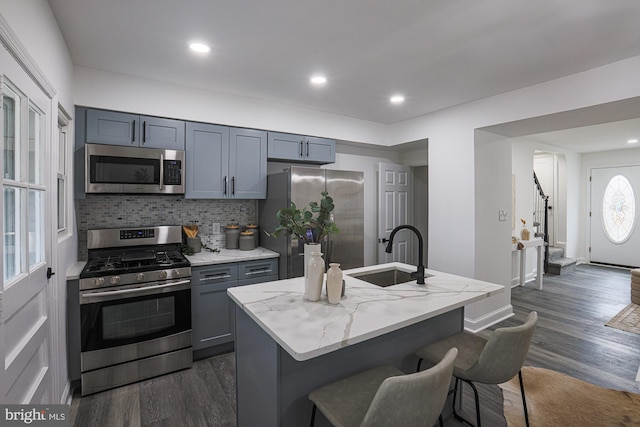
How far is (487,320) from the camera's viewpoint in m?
3.66

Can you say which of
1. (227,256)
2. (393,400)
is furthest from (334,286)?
(227,256)

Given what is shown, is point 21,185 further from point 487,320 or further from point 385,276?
point 487,320

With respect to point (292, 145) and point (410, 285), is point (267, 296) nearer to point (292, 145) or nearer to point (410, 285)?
point (410, 285)

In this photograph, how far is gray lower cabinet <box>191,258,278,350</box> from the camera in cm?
284

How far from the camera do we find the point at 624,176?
6.49 m

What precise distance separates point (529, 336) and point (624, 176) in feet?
23.8

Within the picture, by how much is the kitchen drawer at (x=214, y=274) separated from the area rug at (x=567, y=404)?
2389 mm

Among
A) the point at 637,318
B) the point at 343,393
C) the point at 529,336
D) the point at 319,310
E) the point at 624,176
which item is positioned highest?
the point at 624,176

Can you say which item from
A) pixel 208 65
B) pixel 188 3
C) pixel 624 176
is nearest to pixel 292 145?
pixel 208 65

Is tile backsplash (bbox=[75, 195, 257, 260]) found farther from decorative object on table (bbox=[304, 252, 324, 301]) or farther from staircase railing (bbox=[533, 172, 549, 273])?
staircase railing (bbox=[533, 172, 549, 273])

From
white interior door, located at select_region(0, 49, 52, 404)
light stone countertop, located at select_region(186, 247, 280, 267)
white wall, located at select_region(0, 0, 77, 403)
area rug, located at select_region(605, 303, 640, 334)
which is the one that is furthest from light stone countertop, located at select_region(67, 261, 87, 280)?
area rug, located at select_region(605, 303, 640, 334)

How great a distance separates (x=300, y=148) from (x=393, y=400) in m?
3.05

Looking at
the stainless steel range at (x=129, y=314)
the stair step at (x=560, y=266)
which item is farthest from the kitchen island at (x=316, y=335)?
the stair step at (x=560, y=266)

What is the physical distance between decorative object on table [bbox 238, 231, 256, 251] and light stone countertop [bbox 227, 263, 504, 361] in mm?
1523
